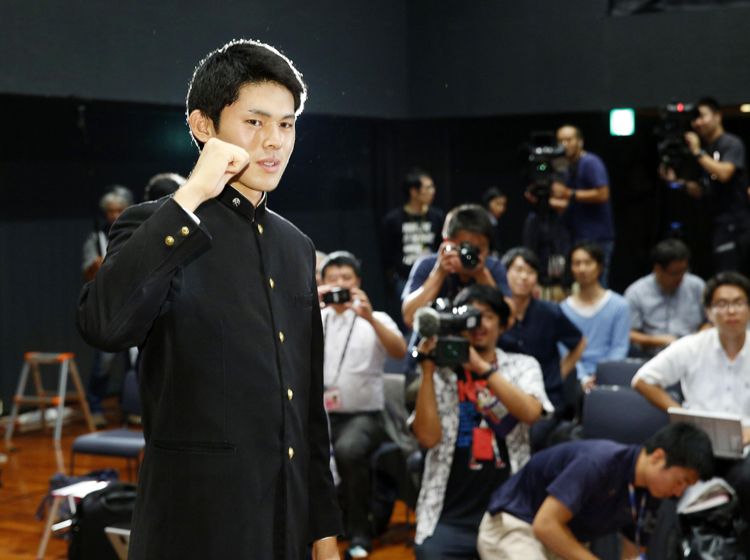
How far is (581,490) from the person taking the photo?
2.74m

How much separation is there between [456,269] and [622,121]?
12.6ft

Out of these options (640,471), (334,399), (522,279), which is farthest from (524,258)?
(640,471)

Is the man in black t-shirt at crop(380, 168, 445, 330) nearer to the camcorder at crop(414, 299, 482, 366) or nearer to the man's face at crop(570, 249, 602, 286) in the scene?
the man's face at crop(570, 249, 602, 286)

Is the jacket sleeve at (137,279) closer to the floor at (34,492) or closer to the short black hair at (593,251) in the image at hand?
the floor at (34,492)

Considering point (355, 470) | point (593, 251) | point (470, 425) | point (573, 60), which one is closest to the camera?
point (470, 425)

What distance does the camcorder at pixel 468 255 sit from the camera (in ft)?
11.4

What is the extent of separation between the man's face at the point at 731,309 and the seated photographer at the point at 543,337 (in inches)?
30.7

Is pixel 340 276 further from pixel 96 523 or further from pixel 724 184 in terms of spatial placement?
pixel 724 184

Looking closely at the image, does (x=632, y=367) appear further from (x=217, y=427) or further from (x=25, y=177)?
(x=25, y=177)

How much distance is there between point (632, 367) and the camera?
400 centimetres

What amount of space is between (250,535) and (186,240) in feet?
1.41

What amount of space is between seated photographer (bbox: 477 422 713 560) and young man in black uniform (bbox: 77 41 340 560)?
1.59 meters

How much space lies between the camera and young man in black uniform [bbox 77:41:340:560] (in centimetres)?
121

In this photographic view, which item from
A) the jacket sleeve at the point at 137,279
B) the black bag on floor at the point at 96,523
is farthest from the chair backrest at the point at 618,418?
the jacket sleeve at the point at 137,279
